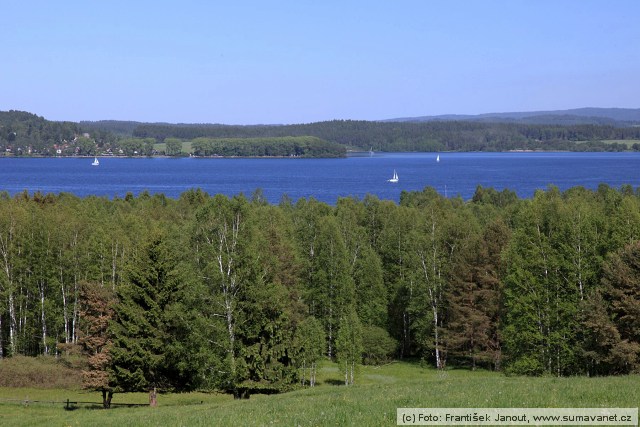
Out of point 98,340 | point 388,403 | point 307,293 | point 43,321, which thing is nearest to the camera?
point 388,403

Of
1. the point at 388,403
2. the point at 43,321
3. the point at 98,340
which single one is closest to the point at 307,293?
the point at 43,321

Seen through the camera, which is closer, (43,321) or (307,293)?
A: (43,321)

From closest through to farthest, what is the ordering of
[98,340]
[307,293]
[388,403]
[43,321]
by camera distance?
[388,403]
[98,340]
[43,321]
[307,293]

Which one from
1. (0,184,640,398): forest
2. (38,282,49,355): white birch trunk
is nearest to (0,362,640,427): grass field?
(0,184,640,398): forest

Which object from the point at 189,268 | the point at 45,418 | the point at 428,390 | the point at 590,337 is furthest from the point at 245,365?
the point at 590,337

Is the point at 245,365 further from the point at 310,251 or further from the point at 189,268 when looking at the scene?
the point at 310,251

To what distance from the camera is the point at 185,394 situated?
149 ft

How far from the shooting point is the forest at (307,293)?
3844 centimetres

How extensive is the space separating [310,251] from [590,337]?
24.9 meters

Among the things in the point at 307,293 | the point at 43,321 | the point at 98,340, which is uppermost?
the point at 98,340

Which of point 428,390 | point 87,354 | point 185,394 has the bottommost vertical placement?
point 185,394

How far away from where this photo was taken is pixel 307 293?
5728cm

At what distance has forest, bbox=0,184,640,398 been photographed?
38.4 meters

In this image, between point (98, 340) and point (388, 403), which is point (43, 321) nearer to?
point (98, 340)
